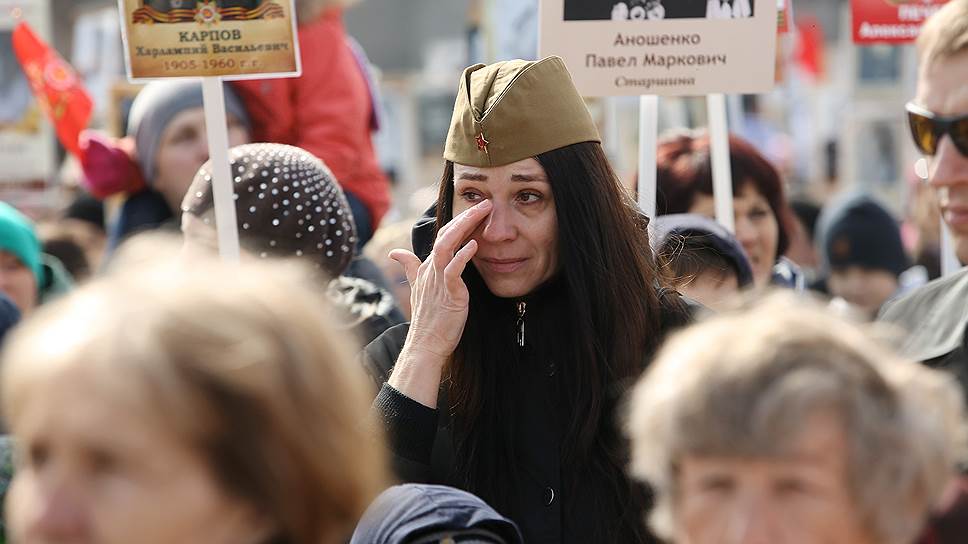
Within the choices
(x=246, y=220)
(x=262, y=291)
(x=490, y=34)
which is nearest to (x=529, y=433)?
(x=246, y=220)

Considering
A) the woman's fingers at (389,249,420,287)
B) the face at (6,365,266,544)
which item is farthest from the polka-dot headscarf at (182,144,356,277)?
the face at (6,365,266,544)

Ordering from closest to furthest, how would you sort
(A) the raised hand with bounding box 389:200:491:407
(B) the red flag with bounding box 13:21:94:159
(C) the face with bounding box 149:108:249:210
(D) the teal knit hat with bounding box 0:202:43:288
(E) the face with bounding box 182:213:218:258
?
(A) the raised hand with bounding box 389:200:491:407, (E) the face with bounding box 182:213:218:258, (C) the face with bounding box 149:108:249:210, (D) the teal knit hat with bounding box 0:202:43:288, (B) the red flag with bounding box 13:21:94:159

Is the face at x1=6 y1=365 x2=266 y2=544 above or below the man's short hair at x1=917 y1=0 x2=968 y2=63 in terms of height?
below

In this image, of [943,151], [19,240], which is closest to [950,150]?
[943,151]

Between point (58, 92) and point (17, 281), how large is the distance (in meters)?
2.05

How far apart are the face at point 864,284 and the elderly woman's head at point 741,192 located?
9.77 ft

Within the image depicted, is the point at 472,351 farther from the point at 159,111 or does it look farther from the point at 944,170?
the point at 159,111

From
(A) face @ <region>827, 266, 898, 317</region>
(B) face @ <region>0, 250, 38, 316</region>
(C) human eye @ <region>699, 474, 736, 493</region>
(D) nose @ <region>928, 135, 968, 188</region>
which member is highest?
(D) nose @ <region>928, 135, 968, 188</region>

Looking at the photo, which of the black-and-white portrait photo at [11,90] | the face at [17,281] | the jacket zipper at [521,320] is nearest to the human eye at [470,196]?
the jacket zipper at [521,320]

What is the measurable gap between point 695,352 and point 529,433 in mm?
1430

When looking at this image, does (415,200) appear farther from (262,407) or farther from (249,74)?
(262,407)

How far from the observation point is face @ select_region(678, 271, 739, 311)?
4547 mm

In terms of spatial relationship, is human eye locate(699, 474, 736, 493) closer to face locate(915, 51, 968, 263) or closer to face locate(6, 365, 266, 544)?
face locate(6, 365, 266, 544)

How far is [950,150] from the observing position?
11.0 ft
